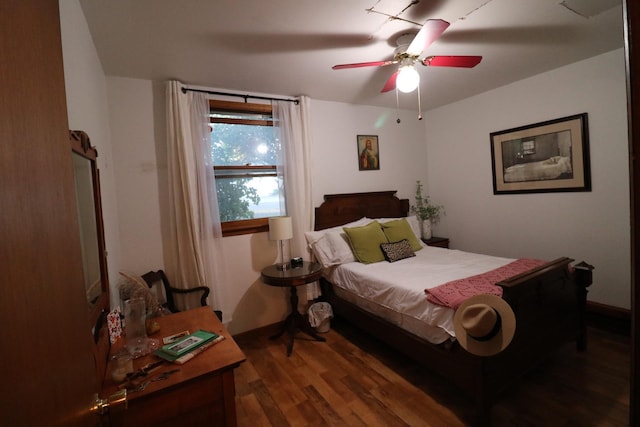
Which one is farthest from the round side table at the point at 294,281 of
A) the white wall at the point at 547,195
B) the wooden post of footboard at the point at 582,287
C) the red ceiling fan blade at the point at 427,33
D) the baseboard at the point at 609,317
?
the baseboard at the point at 609,317

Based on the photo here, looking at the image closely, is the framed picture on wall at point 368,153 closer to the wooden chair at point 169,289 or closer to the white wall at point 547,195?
the white wall at point 547,195

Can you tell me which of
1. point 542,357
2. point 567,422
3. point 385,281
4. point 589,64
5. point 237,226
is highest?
point 589,64

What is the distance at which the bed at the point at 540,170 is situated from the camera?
2.92m

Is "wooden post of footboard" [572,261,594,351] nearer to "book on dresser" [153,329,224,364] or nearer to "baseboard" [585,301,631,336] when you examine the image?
"baseboard" [585,301,631,336]

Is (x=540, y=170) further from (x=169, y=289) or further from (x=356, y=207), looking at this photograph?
(x=169, y=289)

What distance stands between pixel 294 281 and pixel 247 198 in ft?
3.52

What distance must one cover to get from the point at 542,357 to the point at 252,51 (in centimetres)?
305

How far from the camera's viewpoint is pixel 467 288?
1.91 metres

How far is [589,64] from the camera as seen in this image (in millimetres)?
2652

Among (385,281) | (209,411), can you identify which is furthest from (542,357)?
(209,411)

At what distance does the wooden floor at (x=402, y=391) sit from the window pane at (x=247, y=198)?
4.57 feet

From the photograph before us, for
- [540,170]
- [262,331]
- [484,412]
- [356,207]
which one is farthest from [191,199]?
[540,170]

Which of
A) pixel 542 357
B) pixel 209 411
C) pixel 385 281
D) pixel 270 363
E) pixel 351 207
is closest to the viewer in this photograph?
pixel 209 411

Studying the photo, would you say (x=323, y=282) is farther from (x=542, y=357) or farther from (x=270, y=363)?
(x=542, y=357)
